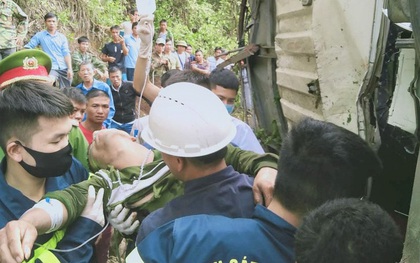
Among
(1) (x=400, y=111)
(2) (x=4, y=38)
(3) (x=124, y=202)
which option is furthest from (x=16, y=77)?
(2) (x=4, y=38)

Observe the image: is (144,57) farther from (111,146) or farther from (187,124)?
(187,124)

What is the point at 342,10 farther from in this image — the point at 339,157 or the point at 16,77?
the point at 16,77

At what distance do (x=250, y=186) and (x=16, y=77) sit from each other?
1.45m

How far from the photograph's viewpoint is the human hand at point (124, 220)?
6.51 feet

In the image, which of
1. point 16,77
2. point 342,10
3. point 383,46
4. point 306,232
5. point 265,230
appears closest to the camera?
point 306,232

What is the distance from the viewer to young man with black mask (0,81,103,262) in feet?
6.65

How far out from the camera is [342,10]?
2.31 m

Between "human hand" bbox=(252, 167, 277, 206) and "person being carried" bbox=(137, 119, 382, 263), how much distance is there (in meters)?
0.21

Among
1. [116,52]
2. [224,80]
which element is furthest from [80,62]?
[224,80]

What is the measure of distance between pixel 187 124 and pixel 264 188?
0.36m

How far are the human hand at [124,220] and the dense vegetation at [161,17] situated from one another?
9.24 meters

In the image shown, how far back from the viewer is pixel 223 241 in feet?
4.67

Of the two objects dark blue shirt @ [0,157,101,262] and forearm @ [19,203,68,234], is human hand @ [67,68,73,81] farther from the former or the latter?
forearm @ [19,203,68,234]

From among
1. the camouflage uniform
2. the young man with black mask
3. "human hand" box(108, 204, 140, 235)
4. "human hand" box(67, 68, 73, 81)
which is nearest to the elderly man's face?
the young man with black mask
